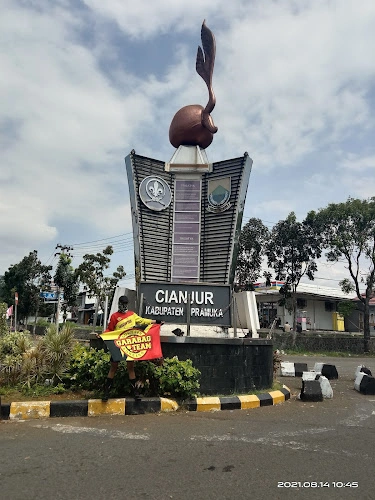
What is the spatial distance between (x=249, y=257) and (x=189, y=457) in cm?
2098

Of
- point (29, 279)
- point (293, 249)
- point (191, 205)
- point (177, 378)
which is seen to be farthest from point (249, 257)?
point (29, 279)

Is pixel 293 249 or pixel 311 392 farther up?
pixel 293 249

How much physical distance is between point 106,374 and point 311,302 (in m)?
32.0

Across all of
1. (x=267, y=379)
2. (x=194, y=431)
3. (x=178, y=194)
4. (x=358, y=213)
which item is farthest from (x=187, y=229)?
(x=358, y=213)

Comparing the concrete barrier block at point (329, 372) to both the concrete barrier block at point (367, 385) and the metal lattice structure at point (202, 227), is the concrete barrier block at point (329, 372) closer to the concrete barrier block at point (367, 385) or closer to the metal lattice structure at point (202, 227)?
the concrete barrier block at point (367, 385)

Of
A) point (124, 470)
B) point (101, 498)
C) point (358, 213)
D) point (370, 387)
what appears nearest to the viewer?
point (101, 498)

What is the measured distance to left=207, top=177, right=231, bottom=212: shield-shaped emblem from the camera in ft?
38.5

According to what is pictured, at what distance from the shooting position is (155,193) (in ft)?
39.4

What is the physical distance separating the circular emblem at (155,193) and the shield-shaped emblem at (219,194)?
118cm

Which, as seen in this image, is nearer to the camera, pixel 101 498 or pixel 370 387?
pixel 101 498

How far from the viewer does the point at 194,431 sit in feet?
16.5

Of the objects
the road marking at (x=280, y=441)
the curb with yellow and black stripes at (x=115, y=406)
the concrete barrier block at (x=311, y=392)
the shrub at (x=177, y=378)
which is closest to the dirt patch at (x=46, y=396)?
the curb with yellow and black stripes at (x=115, y=406)

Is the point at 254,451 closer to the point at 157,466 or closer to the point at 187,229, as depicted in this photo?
the point at 157,466

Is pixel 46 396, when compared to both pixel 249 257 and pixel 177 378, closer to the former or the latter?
pixel 177 378
